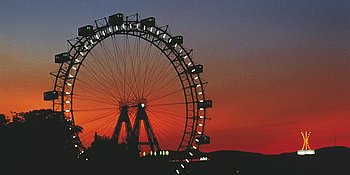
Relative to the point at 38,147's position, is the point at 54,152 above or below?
below

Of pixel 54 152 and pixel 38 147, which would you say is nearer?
pixel 38 147

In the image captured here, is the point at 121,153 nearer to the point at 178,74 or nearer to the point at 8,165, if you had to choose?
the point at 178,74

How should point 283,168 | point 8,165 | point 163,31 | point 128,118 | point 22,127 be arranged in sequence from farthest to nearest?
point 283,168 → point 163,31 → point 128,118 → point 22,127 → point 8,165

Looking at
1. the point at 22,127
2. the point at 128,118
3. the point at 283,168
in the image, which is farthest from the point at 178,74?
the point at 283,168

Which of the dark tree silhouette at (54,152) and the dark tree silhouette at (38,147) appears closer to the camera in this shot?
the dark tree silhouette at (38,147)

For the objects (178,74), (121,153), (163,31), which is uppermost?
(163,31)

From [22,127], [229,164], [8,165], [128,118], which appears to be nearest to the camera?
[8,165]

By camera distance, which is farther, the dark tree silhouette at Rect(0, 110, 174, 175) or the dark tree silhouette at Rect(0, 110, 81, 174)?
the dark tree silhouette at Rect(0, 110, 174, 175)

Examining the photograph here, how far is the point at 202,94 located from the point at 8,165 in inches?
1212

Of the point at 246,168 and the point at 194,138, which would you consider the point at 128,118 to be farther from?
the point at 246,168

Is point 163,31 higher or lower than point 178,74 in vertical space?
higher

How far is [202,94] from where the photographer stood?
248ft

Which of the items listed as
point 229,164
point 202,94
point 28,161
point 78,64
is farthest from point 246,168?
point 28,161

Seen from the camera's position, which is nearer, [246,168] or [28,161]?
[28,161]
